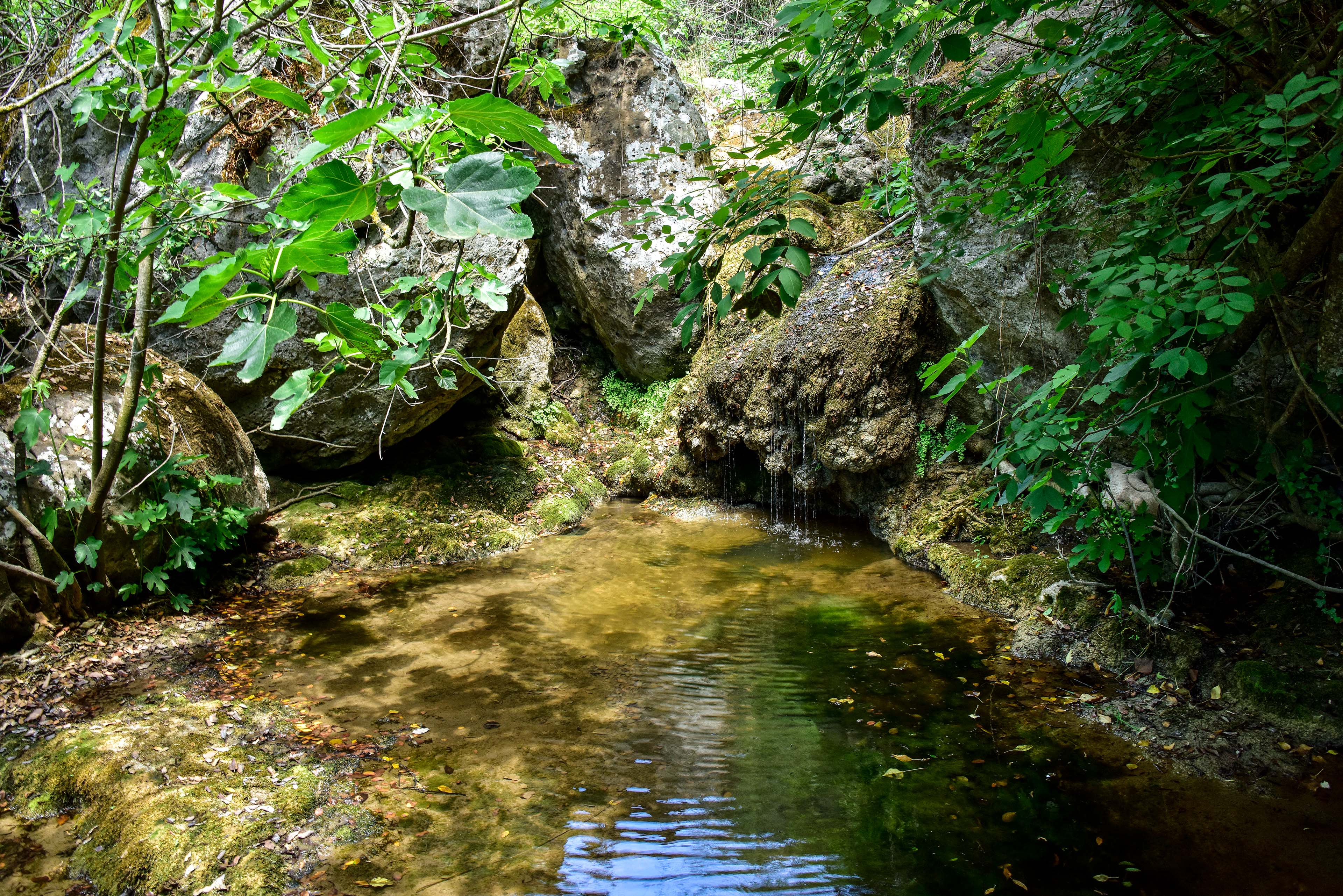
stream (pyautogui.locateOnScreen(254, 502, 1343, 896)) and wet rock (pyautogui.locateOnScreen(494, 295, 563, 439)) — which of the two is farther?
wet rock (pyautogui.locateOnScreen(494, 295, 563, 439))

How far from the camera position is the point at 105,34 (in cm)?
218

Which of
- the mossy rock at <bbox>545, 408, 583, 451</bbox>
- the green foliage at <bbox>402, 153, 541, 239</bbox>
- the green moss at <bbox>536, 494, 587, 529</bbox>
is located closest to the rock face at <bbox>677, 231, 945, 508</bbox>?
the green moss at <bbox>536, 494, 587, 529</bbox>

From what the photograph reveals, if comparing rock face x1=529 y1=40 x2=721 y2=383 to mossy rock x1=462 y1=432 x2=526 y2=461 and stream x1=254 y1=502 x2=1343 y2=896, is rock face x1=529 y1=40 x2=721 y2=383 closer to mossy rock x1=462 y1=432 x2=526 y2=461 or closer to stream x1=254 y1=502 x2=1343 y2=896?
mossy rock x1=462 y1=432 x2=526 y2=461

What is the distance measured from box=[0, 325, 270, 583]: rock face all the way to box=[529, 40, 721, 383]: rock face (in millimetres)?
6108

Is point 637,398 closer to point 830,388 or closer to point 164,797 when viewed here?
point 830,388

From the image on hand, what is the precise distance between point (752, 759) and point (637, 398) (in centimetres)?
824

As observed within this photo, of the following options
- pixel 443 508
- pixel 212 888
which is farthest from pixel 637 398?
pixel 212 888

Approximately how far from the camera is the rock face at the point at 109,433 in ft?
15.5

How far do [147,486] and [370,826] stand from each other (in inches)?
143

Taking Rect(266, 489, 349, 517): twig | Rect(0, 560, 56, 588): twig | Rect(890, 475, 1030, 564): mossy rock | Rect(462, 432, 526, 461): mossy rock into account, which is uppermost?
Rect(462, 432, 526, 461): mossy rock

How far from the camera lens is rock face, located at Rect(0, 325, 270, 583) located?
4.72m

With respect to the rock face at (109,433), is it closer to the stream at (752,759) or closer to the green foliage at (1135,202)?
the stream at (752,759)

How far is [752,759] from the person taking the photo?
3793 millimetres

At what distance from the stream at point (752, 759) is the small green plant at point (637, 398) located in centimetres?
501
